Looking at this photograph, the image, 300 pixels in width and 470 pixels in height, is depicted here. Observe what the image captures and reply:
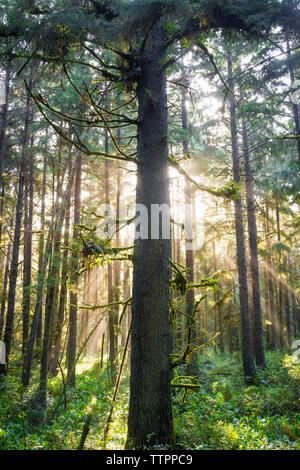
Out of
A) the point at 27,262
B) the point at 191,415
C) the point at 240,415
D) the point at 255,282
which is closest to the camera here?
the point at 191,415

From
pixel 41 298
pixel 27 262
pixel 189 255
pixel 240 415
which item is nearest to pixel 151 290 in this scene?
pixel 240 415

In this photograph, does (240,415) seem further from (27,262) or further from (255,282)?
(27,262)

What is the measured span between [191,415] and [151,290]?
10.3 ft

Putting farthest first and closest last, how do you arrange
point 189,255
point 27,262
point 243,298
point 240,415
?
point 27,262
point 189,255
point 243,298
point 240,415

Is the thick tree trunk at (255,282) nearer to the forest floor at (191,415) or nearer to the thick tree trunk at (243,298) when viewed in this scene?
the forest floor at (191,415)

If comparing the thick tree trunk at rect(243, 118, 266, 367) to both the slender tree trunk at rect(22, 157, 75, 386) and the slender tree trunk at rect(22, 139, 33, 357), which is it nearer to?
the slender tree trunk at rect(22, 157, 75, 386)

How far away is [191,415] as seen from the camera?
571cm

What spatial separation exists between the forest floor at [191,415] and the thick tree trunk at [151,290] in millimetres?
485

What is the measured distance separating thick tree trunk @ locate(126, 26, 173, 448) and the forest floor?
0.49m

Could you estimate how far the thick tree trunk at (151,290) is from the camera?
4.15 m

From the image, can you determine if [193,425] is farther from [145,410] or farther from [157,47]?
[157,47]
